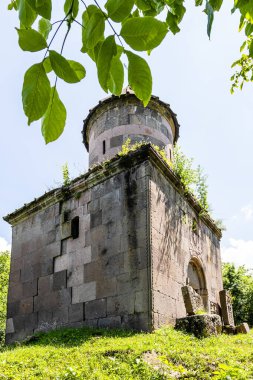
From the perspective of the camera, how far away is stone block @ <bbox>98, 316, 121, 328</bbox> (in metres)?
7.17

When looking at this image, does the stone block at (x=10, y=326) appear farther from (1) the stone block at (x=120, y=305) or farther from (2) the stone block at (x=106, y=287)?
(1) the stone block at (x=120, y=305)

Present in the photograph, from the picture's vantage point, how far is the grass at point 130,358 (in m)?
4.67

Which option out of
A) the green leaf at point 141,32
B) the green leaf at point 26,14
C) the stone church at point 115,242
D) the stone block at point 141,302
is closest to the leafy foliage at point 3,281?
the stone church at point 115,242

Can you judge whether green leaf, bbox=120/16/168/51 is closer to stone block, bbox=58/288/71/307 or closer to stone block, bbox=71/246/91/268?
stone block, bbox=71/246/91/268

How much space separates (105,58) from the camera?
46.2 inches

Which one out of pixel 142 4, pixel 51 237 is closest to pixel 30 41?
pixel 142 4

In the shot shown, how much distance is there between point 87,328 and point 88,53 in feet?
22.3

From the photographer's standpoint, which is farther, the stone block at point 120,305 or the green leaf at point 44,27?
the stone block at point 120,305

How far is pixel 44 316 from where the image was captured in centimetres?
864

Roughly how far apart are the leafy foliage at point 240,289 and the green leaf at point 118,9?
1397cm

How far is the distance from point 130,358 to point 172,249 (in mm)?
3257

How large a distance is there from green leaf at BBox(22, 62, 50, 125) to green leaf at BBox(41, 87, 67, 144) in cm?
7

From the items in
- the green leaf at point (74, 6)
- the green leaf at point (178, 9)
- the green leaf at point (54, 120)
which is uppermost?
the green leaf at point (178, 9)

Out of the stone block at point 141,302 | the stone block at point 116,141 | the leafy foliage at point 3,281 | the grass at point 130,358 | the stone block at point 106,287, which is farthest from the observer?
the leafy foliage at point 3,281
